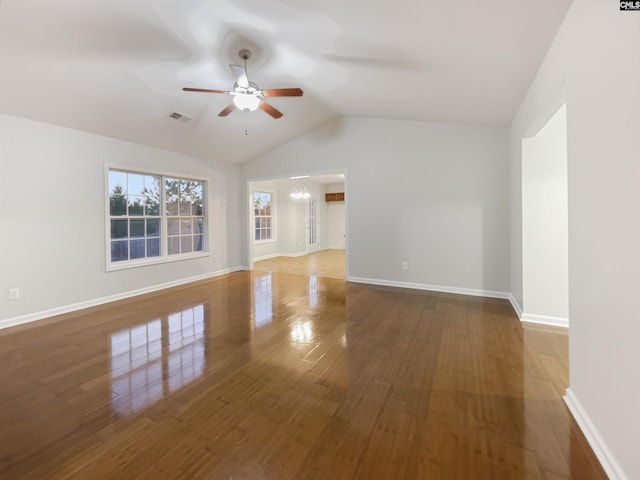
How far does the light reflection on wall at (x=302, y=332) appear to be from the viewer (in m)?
2.95

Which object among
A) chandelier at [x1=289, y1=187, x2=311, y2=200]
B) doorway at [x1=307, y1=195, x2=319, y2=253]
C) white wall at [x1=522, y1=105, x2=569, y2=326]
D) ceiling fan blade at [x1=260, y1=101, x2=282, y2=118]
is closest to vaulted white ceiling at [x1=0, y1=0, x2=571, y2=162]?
ceiling fan blade at [x1=260, y1=101, x2=282, y2=118]

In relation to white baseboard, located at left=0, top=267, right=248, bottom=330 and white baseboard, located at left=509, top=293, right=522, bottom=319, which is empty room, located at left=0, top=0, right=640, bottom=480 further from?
white baseboard, located at left=509, top=293, right=522, bottom=319

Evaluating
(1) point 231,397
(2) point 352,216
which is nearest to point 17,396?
(1) point 231,397

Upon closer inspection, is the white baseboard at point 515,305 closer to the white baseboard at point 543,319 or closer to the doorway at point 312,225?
the white baseboard at point 543,319

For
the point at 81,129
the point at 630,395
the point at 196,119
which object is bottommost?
the point at 630,395

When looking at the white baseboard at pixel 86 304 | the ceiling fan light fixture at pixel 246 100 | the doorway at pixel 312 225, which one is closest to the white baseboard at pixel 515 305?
the ceiling fan light fixture at pixel 246 100

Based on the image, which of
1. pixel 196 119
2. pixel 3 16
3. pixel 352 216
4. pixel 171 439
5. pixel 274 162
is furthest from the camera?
pixel 274 162

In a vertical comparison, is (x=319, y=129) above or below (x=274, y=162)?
above

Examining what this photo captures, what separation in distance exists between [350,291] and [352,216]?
1430mm

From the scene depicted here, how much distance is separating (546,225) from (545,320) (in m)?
1.09

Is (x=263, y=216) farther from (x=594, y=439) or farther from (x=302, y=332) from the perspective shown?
(x=594, y=439)

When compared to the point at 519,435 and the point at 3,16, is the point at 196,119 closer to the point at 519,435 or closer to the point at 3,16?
the point at 3,16

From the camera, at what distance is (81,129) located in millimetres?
3920

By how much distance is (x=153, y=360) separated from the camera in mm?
2547
